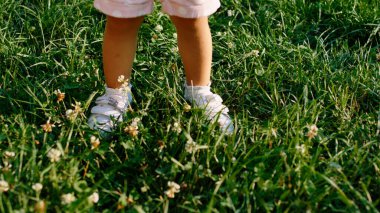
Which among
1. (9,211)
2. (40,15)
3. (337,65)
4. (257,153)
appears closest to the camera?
(9,211)

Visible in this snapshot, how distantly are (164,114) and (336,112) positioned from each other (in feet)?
2.37

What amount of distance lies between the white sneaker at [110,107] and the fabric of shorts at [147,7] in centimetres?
32

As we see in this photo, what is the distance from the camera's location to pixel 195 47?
258 centimetres

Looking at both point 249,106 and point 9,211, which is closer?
point 9,211

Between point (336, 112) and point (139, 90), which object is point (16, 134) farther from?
point (336, 112)

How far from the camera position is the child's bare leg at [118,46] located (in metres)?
2.48

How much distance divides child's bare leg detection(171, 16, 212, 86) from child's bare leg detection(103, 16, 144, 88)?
0.59 feet

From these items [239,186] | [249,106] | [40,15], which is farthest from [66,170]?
[40,15]

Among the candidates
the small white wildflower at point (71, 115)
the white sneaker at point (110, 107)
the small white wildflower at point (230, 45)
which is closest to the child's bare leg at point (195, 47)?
the white sneaker at point (110, 107)

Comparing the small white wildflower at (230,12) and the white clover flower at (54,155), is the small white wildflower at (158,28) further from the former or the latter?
the white clover flower at (54,155)

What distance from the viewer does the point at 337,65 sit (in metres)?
3.00

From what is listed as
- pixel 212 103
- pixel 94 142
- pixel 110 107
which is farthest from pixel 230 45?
pixel 94 142

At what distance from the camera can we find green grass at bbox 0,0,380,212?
2127 mm

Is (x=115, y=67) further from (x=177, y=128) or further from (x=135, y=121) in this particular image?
(x=177, y=128)
